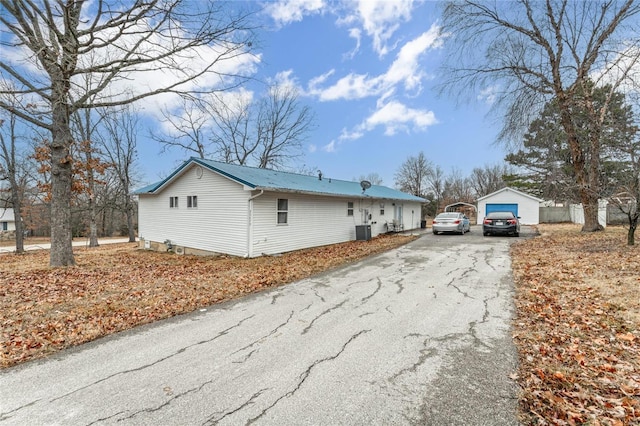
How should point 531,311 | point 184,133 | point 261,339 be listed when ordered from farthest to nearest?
point 184,133 < point 531,311 < point 261,339

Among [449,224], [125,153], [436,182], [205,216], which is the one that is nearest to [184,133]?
[125,153]

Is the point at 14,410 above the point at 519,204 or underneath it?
underneath

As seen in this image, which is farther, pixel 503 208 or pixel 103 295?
pixel 503 208

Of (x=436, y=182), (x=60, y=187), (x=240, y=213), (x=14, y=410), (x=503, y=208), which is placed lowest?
(x=14, y=410)

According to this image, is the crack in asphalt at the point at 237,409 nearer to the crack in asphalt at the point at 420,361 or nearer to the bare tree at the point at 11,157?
the crack in asphalt at the point at 420,361

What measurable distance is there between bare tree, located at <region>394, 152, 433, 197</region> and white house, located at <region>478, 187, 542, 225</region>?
599 inches

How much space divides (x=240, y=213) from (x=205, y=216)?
2298mm

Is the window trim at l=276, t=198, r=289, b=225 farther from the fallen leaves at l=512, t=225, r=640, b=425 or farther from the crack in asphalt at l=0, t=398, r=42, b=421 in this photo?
the crack in asphalt at l=0, t=398, r=42, b=421

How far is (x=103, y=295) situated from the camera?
5840 mm

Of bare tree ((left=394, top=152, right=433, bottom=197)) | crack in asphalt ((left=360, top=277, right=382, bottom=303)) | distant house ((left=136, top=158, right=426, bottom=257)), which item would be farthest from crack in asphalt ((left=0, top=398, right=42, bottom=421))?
bare tree ((left=394, top=152, right=433, bottom=197))

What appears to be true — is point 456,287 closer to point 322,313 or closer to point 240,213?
point 322,313

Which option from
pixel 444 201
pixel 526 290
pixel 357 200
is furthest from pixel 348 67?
pixel 444 201

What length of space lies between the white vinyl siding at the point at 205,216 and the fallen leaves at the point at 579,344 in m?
8.65

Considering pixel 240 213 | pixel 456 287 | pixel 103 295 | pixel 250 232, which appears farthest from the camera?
pixel 240 213
